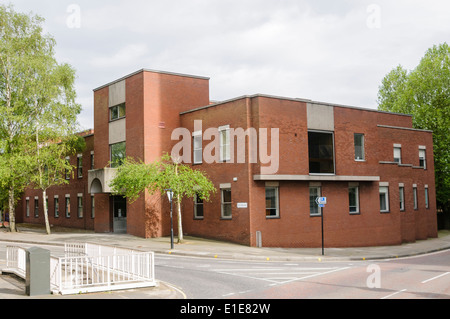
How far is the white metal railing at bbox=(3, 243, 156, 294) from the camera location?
13.0 m

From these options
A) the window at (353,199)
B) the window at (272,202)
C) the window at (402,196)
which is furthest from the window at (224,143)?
the window at (402,196)

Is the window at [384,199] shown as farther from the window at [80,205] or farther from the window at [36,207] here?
the window at [36,207]

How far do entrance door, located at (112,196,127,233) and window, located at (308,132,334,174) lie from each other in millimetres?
14817

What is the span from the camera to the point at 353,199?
31594mm

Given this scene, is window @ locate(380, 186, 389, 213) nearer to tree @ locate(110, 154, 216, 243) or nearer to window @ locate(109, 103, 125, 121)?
tree @ locate(110, 154, 216, 243)

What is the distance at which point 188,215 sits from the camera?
1252 inches

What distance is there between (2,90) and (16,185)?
7.47m

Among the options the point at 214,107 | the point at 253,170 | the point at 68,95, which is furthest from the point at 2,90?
the point at 253,170

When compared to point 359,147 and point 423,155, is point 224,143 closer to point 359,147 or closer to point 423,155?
point 359,147

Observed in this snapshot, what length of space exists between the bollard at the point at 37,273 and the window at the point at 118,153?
21.1 meters

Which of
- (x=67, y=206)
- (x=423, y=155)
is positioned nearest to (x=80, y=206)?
(x=67, y=206)

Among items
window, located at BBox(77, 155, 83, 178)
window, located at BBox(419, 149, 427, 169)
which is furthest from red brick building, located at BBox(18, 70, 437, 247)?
window, located at BBox(77, 155, 83, 178)

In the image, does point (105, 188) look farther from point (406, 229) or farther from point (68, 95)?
point (406, 229)

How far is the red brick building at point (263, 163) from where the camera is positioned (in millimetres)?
27719
